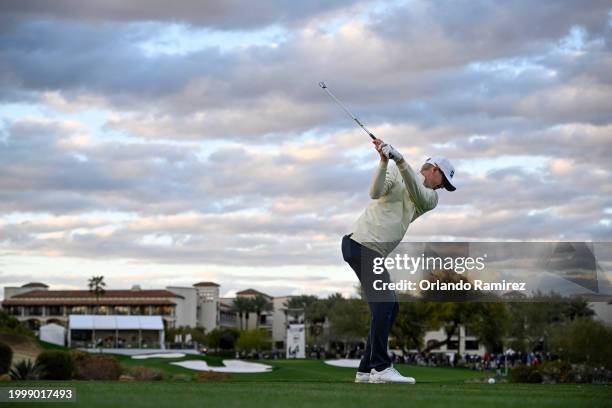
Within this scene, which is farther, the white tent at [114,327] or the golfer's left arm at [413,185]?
the white tent at [114,327]

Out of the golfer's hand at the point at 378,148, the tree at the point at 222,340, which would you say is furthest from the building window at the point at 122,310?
the golfer's hand at the point at 378,148

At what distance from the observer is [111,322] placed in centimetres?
10731

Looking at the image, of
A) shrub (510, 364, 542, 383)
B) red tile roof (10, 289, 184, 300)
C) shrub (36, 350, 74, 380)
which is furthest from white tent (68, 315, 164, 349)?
shrub (36, 350, 74, 380)

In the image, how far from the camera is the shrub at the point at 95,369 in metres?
27.2

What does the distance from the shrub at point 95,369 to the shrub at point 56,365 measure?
2.65 feet

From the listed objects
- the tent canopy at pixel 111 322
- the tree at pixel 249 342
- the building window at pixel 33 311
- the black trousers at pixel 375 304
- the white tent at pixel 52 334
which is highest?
the black trousers at pixel 375 304

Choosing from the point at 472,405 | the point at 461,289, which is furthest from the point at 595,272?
the point at 472,405

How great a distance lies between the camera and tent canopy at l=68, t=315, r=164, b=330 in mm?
102438

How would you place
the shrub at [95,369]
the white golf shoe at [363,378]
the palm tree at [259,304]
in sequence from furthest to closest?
the palm tree at [259,304] → the shrub at [95,369] → the white golf shoe at [363,378]

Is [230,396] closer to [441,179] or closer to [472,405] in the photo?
[472,405]

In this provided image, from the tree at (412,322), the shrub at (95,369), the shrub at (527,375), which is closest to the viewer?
the shrub at (95,369)

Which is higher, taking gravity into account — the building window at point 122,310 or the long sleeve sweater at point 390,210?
the long sleeve sweater at point 390,210

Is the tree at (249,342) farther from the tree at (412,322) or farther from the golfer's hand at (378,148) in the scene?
the golfer's hand at (378,148)

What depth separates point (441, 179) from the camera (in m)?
10.5
